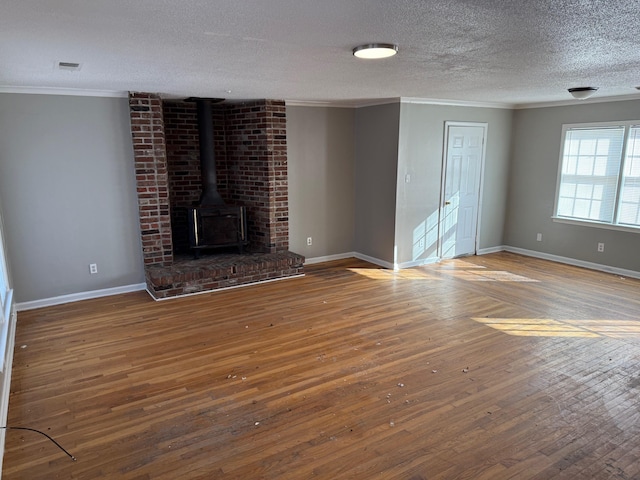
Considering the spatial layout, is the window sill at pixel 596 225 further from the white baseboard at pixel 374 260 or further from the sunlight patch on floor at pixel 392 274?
the white baseboard at pixel 374 260

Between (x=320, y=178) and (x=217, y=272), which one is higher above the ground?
(x=320, y=178)

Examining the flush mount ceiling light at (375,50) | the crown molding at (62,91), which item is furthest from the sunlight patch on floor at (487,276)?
the crown molding at (62,91)

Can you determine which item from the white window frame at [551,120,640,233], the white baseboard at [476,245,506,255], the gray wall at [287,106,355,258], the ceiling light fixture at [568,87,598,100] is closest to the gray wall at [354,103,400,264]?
the gray wall at [287,106,355,258]

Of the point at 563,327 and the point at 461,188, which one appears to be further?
the point at 461,188

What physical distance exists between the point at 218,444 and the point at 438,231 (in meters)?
4.79

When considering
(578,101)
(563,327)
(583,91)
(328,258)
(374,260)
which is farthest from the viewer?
Answer: (328,258)

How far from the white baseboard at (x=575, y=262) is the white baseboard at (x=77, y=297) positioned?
5698 millimetres

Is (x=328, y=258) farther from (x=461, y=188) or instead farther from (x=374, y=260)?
(x=461, y=188)

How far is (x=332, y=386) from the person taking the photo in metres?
3.03

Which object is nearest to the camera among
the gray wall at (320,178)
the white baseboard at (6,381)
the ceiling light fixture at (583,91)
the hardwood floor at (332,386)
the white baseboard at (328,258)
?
the hardwood floor at (332,386)

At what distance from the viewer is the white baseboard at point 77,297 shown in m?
4.54

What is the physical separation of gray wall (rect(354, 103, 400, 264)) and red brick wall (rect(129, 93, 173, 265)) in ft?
9.25

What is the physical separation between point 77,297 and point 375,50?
418 centimetres

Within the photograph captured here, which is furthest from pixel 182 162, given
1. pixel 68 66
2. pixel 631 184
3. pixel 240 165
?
pixel 631 184
